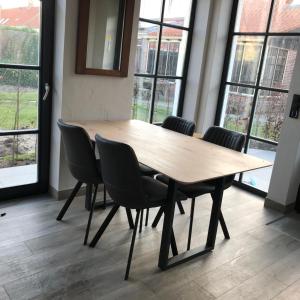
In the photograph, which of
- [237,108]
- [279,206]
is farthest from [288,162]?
[237,108]

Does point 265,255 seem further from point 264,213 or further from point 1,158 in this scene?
point 1,158

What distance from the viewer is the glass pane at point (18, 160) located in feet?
10.1

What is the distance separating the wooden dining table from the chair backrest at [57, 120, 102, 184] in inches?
8.3

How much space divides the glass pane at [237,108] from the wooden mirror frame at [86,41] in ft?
4.83

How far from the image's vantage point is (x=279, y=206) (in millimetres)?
3479

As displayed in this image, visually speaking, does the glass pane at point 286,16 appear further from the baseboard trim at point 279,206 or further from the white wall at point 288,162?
the baseboard trim at point 279,206

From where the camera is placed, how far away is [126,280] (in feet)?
7.16

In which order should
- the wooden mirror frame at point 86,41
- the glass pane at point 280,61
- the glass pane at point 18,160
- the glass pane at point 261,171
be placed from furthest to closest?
1. the glass pane at point 261,171
2. the glass pane at point 280,61
3. the glass pane at point 18,160
4. the wooden mirror frame at point 86,41

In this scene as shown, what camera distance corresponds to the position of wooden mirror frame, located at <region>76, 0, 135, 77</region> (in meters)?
2.89

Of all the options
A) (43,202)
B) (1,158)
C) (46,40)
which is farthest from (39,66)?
(43,202)

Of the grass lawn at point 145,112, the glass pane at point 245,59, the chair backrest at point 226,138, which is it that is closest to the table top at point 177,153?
the chair backrest at point 226,138

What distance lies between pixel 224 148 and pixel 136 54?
4.85 feet

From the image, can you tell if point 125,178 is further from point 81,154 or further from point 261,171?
point 261,171

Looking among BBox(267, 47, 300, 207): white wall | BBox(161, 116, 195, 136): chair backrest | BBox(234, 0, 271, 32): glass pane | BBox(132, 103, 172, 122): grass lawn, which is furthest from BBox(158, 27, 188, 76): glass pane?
BBox(267, 47, 300, 207): white wall
